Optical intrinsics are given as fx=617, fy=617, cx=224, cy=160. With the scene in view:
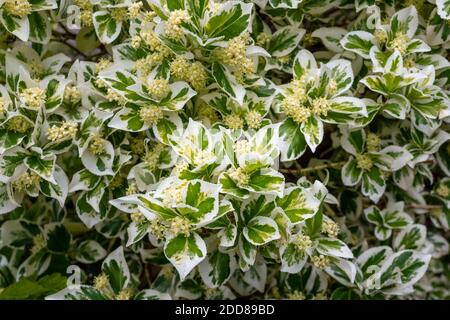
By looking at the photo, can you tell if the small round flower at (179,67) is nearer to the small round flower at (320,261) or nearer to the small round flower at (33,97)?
the small round flower at (33,97)

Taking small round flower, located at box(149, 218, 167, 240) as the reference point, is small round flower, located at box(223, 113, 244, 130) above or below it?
above

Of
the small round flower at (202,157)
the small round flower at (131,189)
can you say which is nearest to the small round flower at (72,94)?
the small round flower at (131,189)

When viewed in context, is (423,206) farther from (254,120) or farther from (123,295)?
(123,295)

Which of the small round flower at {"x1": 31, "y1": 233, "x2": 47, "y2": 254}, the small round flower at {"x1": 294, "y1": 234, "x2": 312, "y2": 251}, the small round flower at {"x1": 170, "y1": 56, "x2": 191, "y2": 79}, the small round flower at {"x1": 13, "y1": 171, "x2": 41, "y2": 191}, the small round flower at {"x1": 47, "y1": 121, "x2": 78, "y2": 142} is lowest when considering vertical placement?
the small round flower at {"x1": 31, "y1": 233, "x2": 47, "y2": 254}

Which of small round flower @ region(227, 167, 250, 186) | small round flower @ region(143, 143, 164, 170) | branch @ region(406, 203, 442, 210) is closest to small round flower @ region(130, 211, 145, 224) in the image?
small round flower @ region(143, 143, 164, 170)

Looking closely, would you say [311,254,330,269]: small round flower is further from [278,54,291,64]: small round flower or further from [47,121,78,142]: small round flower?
[47,121,78,142]: small round flower
